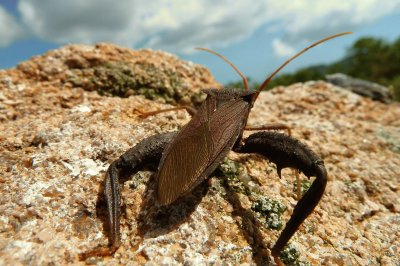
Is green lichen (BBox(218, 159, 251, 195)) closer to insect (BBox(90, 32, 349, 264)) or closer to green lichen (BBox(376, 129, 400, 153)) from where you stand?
insect (BBox(90, 32, 349, 264))

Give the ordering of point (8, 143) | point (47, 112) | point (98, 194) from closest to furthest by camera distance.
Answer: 1. point (98, 194)
2. point (8, 143)
3. point (47, 112)

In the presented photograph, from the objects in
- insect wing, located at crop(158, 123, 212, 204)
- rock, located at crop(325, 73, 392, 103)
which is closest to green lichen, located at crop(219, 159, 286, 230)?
insect wing, located at crop(158, 123, 212, 204)

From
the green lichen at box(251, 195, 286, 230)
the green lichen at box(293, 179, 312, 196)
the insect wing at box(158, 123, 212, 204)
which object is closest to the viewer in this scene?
the insect wing at box(158, 123, 212, 204)

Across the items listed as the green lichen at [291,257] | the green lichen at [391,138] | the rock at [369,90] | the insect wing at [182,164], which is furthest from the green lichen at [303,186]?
the rock at [369,90]

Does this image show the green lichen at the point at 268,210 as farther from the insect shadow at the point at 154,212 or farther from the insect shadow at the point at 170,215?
the insect shadow at the point at 154,212

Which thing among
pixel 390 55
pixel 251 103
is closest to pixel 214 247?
pixel 251 103

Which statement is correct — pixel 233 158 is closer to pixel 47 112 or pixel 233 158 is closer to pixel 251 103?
pixel 251 103

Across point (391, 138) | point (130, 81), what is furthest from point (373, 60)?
point (130, 81)
